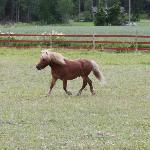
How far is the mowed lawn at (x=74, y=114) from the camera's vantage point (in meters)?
7.78

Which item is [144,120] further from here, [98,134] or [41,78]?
[41,78]

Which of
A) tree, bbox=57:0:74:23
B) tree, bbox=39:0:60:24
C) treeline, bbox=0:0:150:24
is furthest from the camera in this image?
tree, bbox=57:0:74:23

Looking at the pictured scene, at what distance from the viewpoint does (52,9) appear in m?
92.7

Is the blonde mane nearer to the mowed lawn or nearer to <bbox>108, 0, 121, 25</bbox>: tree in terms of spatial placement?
the mowed lawn

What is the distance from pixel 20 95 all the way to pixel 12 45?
1839 centimetres

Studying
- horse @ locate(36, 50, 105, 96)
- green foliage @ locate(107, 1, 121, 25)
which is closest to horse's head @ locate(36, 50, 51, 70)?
horse @ locate(36, 50, 105, 96)

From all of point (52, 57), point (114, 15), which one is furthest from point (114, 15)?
point (52, 57)

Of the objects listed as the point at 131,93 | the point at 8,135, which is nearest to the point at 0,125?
the point at 8,135

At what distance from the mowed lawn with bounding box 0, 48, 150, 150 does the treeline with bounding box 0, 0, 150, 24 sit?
7082 centimetres

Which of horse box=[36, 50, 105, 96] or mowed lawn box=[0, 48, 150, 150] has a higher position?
horse box=[36, 50, 105, 96]

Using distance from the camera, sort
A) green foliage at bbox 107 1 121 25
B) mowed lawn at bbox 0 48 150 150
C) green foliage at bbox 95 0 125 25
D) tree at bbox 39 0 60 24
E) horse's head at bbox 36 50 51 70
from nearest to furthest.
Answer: mowed lawn at bbox 0 48 150 150
horse's head at bbox 36 50 51 70
green foliage at bbox 107 1 121 25
green foliage at bbox 95 0 125 25
tree at bbox 39 0 60 24

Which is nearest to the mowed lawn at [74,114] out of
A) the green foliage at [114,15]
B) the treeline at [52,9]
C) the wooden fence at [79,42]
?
the wooden fence at [79,42]

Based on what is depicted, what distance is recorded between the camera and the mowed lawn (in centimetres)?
778

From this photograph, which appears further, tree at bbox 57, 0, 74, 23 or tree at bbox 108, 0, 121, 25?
tree at bbox 57, 0, 74, 23
